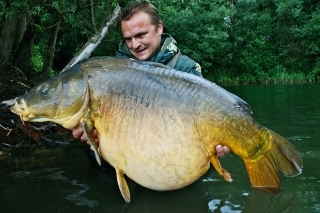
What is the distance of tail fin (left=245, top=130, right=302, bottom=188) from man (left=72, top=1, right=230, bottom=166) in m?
1.26

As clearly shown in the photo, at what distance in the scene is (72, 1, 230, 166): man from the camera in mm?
3186

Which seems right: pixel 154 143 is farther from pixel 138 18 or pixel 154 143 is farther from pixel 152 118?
pixel 138 18

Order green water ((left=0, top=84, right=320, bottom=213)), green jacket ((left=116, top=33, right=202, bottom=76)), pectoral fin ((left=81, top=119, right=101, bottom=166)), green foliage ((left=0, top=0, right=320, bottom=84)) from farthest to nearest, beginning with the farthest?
green foliage ((left=0, top=0, right=320, bottom=84))
green jacket ((left=116, top=33, right=202, bottom=76))
green water ((left=0, top=84, right=320, bottom=213))
pectoral fin ((left=81, top=119, right=101, bottom=166))

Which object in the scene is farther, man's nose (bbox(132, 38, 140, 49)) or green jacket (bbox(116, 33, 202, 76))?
green jacket (bbox(116, 33, 202, 76))

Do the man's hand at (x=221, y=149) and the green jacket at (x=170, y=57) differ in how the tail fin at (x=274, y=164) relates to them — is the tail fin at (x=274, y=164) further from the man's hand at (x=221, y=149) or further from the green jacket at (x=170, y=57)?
the green jacket at (x=170, y=57)

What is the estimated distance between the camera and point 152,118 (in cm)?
235

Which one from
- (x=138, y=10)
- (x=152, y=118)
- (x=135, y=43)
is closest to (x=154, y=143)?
(x=152, y=118)

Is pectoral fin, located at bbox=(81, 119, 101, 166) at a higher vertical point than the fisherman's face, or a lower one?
lower

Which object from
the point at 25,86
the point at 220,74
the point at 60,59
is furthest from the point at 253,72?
the point at 25,86

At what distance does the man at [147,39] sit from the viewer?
10.5 feet

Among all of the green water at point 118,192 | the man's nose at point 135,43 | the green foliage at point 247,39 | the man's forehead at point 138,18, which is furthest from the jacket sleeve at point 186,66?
the green foliage at point 247,39

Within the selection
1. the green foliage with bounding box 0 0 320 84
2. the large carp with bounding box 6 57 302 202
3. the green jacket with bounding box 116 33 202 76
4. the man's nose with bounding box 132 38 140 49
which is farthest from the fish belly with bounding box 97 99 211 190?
the green foliage with bounding box 0 0 320 84

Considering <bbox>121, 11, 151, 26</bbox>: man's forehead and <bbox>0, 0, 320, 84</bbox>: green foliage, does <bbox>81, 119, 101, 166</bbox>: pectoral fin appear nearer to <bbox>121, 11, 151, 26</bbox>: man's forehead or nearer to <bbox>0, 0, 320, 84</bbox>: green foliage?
<bbox>121, 11, 151, 26</bbox>: man's forehead

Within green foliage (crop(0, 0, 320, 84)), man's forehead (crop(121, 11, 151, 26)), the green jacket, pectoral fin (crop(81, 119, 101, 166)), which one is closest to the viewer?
pectoral fin (crop(81, 119, 101, 166))
